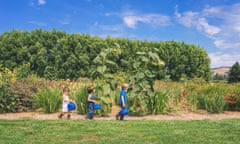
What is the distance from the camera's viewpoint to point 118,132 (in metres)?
5.41

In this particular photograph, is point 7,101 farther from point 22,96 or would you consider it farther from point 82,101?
point 82,101

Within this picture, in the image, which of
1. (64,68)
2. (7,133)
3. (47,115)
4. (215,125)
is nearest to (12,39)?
(64,68)

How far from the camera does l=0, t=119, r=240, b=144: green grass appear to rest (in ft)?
15.9

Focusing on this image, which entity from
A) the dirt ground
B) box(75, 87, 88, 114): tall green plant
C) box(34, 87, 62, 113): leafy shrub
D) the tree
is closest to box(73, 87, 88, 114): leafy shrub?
box(75, 87, 88, 114): tall green plant

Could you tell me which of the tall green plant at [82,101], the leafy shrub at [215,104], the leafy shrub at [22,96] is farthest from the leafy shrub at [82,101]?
the leafy shrub at [215,104]

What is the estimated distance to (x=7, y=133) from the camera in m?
5.34

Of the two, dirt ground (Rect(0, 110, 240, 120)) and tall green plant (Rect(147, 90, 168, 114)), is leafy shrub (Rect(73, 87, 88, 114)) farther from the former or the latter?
tall green plant (Rect(147, 90, 168, 114))

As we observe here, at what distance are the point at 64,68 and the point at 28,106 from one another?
8.43 metres

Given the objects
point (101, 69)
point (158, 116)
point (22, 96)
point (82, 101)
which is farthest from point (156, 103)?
point (22, 96)

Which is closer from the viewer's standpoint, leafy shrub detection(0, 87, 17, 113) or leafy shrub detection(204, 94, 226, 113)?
leafy shrub detection(0, 87, 17, 113)

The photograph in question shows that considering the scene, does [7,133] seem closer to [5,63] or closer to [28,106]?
[28,106]

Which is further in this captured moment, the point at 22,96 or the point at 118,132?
the point at 22,96

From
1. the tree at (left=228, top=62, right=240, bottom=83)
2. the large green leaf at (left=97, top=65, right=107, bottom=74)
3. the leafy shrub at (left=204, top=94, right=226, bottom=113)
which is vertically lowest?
the leafy shrub at (left=204, top=94, right=226, bottom=113)

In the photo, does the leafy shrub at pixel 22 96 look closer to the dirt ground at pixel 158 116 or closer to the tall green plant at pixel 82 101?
the dirt ground at pixel 158 116
